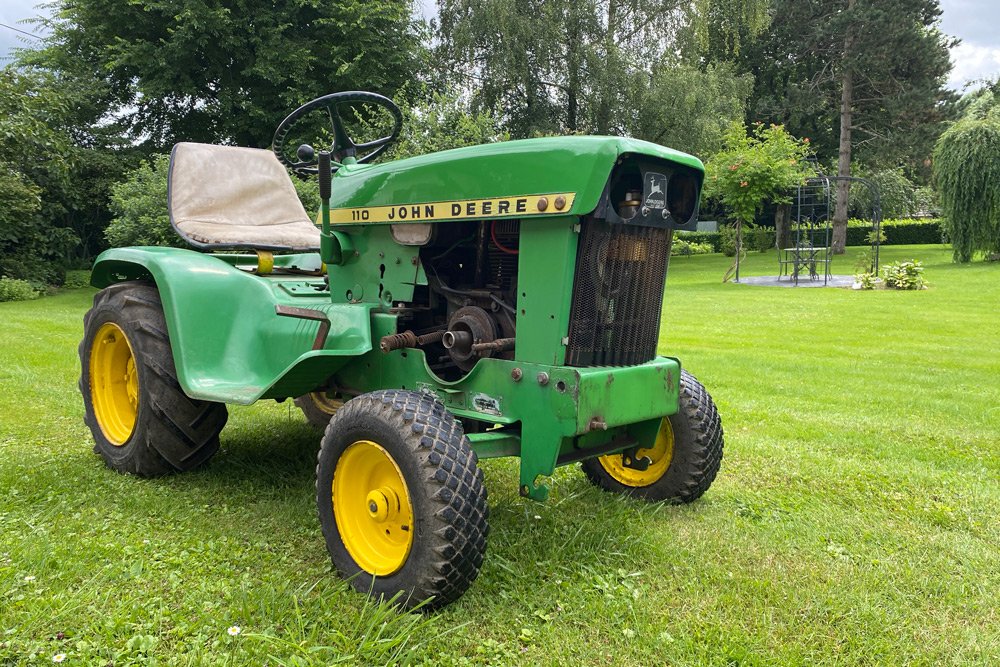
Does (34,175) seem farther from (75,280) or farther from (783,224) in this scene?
(783,224)

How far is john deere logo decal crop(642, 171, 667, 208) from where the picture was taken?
2707 mm

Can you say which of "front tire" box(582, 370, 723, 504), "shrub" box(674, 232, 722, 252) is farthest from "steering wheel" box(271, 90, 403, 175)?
"shrub" box(674, 232, 722, 252)

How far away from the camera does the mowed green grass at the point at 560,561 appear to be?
2236 mm

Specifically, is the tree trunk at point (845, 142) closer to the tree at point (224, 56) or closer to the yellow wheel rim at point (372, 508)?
the tree at point (224, 56)

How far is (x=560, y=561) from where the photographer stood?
282 cm

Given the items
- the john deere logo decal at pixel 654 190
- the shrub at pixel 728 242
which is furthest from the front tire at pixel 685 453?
the shrub at pixel 728 242

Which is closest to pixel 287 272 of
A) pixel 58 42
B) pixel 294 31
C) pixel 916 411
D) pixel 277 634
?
pixel 277 634

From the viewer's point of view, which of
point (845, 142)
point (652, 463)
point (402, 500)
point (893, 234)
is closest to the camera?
point (402, 500)

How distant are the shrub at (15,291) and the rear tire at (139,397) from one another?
12635 mm

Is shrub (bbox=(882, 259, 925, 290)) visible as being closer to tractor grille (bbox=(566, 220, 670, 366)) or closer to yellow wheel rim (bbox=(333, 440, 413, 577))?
tractor grille (bbox=(566, 220, 670, 366))

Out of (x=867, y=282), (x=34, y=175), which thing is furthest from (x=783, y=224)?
(x=34, y=175)

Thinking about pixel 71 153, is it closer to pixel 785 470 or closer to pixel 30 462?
pixel 30 462

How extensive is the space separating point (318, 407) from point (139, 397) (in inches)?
47.6

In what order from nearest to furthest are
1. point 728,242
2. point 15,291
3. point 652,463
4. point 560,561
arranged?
point 560,561 < point 652,463 < point 15,291 < point 728,242
